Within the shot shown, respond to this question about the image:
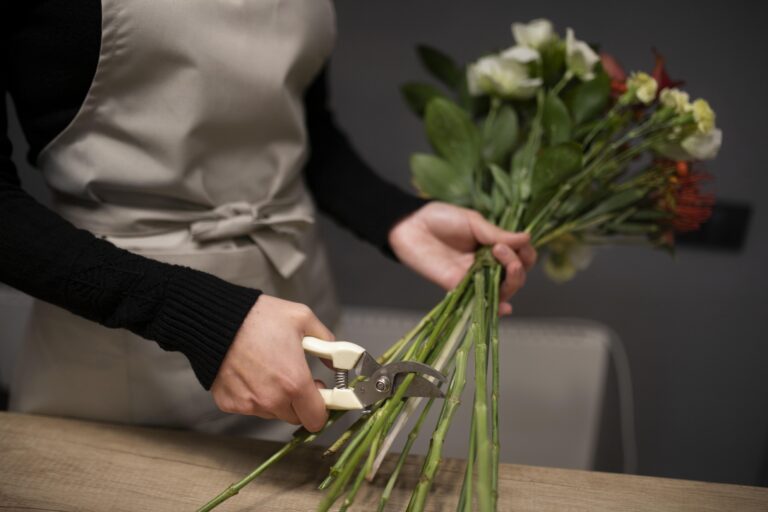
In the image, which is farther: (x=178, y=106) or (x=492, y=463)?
(x=178, y=106)

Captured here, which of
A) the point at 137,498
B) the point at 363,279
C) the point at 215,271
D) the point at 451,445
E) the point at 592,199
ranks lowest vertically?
the point at 451,445

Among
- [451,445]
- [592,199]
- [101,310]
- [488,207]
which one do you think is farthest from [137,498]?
[451,445]

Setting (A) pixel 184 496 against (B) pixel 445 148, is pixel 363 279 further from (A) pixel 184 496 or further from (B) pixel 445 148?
(A) pixel 184 496

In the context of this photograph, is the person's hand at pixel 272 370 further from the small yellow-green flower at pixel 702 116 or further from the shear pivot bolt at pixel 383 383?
the small yellow-green flower at pixel 702 116

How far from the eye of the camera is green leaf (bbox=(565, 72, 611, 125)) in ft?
2.50

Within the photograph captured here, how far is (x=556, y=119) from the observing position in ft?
2.51

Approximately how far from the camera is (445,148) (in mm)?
811

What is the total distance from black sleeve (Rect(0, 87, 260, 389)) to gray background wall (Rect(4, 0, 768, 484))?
0.71m

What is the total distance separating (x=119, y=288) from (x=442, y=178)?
438 mm

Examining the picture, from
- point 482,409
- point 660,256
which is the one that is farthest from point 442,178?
point 660,256

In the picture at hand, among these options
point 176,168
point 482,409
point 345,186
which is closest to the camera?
point 482,409

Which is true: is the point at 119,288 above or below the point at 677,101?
below

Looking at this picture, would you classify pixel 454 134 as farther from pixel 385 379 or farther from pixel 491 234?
pixel 385 379

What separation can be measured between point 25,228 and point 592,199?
2.13ft
